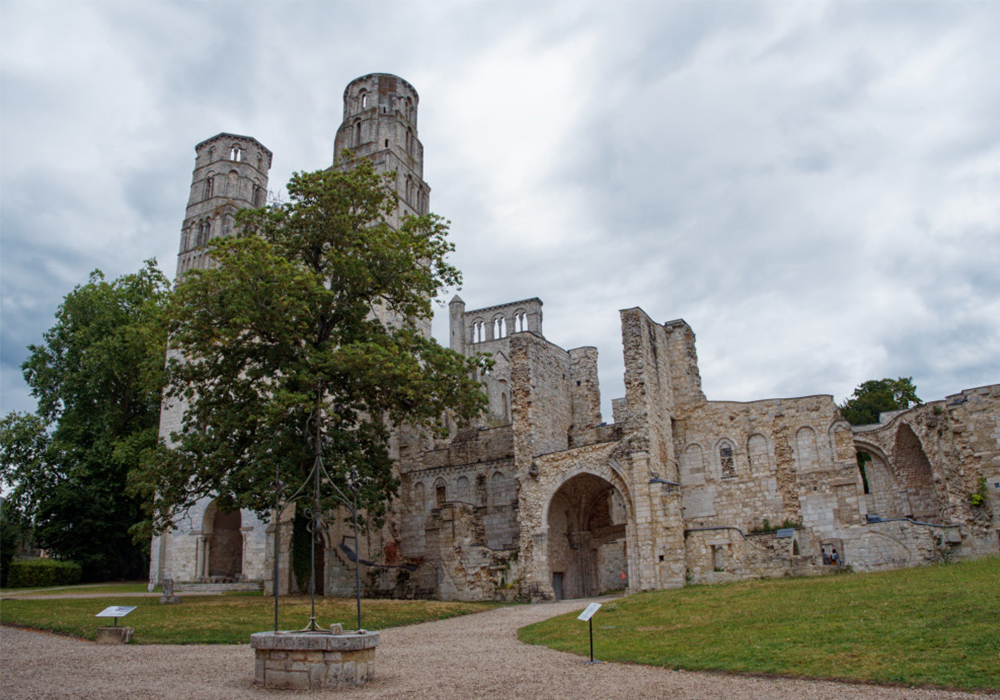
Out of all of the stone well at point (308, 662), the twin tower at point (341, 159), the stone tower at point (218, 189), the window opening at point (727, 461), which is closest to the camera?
the stone well at point (308, 662)

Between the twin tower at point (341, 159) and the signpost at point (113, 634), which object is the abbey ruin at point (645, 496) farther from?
the twin tower at point (341, 159)

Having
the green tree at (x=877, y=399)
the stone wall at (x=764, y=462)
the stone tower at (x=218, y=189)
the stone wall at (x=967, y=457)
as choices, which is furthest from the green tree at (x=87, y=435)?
the green tree at (x=877, y=399)

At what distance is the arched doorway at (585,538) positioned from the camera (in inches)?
1036

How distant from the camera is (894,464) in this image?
28.8 m

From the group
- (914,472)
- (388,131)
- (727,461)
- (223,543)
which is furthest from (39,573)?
(914,472)

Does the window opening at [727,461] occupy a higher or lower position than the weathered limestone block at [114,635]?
higher

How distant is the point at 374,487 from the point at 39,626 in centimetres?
827

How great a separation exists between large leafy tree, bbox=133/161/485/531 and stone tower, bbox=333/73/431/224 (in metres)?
17.7

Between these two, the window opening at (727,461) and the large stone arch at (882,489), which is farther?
the large stone arch at (882,489)

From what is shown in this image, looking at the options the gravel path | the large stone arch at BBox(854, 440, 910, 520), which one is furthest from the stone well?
the large stone arch at BBox(854, 440, 910, 520)

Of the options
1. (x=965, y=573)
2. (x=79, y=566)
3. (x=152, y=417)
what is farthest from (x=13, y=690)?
(x=152, y=417)

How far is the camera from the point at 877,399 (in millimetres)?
44688

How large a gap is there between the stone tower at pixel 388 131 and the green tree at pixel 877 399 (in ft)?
92.5

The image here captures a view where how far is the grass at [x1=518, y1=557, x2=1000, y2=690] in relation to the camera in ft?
27.0
